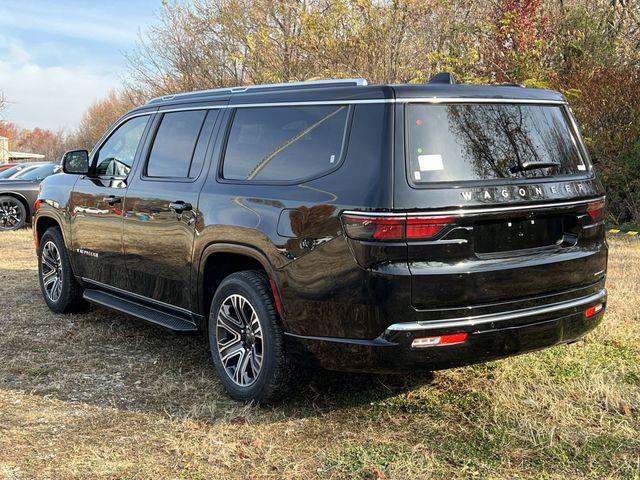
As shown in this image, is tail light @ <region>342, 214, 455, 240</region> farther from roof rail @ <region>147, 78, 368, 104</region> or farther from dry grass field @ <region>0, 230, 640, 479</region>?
dry grass field @ <region>0, 230, 640, 479</region>

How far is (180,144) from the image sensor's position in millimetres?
4828

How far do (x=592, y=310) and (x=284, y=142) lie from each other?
2.04m

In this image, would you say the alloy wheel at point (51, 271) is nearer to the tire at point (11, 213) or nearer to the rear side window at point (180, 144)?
the rear side window at point (180, 144)

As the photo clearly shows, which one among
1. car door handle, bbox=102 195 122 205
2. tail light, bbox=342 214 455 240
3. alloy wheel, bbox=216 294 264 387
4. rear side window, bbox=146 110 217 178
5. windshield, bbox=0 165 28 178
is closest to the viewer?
tail light, bbox=342 214 455 240

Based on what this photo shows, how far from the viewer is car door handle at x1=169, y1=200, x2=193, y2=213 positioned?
445cm

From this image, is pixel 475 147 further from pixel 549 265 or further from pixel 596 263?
pixel 596 263

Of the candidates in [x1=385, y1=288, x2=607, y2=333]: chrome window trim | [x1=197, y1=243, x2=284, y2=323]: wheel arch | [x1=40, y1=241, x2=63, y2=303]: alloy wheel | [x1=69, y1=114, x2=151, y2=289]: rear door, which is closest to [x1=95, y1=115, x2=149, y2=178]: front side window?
[x1=69, y1=114, x2=151, y2=289]: rear door

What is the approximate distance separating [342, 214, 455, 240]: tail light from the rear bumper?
0.44 m

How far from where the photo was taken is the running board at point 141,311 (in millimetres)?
4645

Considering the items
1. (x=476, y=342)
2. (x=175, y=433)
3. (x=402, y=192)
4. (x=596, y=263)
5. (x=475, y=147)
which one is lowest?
(x=175, y=433)

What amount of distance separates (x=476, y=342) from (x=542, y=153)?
1.17 metres

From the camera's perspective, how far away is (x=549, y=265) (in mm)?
3582

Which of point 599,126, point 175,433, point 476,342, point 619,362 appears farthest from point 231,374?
point 599,126

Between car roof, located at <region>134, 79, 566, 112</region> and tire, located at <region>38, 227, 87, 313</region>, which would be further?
tire, located at <region>38, 227, 87, 313</region>
